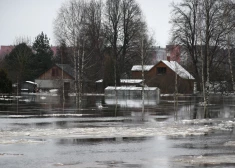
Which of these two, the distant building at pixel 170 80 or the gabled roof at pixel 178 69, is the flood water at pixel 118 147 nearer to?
the distant building at pixel 170 80

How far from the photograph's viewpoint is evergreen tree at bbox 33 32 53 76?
353ft

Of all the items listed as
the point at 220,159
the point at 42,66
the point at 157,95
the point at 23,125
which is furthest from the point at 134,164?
the point at 42,66

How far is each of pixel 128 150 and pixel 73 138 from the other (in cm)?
384

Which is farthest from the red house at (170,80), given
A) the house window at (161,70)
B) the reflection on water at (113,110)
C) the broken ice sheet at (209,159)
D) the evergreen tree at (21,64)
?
the broken ice sheet at (209,159)

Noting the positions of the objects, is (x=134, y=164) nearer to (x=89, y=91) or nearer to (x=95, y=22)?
(x=89, y=91)

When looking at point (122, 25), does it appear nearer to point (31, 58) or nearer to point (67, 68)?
point (67, 68)

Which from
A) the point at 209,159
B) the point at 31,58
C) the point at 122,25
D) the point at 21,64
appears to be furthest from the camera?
the point at 31,58

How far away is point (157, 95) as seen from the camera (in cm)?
6900

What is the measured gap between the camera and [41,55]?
356 ft

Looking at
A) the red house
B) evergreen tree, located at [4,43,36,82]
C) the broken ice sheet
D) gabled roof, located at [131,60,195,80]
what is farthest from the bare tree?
the broken ice sheet

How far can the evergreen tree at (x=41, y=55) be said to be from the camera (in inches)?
4240

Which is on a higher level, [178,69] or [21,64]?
[21,64]

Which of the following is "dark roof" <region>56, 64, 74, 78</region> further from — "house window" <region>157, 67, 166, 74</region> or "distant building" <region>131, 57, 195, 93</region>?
"house window" <region>157, 67, 166, 74</region>

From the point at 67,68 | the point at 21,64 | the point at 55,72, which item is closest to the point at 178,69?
the point at 67,68
